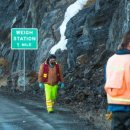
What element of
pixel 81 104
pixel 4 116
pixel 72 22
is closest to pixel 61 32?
pixel 72 22

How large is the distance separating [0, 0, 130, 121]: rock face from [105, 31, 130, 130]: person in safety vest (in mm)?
9432

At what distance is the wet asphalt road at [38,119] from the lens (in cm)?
1285

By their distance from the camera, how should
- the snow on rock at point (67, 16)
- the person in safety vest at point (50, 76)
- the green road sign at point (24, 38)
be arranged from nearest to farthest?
the person in safety vest at point (50, 76) → the snow on rock at point (67, 16) → the green road sign at point (24, 38)

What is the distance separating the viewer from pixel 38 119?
1438 centimetres

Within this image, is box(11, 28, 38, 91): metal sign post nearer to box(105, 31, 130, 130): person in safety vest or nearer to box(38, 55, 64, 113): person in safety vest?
box(38, 55, 64, 113): person in safety vest

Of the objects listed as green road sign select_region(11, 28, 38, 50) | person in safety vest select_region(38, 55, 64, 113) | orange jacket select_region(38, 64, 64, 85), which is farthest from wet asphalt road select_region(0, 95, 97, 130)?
green road sign select_region(11, 28, 38, 50)

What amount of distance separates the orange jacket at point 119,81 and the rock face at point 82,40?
372 inches

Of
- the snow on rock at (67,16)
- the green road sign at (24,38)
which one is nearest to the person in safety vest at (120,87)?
the snow on rock at (67,16)

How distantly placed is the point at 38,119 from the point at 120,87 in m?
7.71

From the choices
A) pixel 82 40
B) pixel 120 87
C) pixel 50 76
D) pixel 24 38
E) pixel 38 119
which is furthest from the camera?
pixel 24 38

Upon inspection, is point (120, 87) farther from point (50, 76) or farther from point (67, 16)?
point (67, 16)

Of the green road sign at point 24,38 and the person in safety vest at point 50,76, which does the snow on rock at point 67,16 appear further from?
the person in safety vest at point 50,76

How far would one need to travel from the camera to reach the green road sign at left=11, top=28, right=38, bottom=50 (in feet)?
95.6

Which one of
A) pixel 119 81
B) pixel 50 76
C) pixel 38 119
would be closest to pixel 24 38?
pixel 50 76
